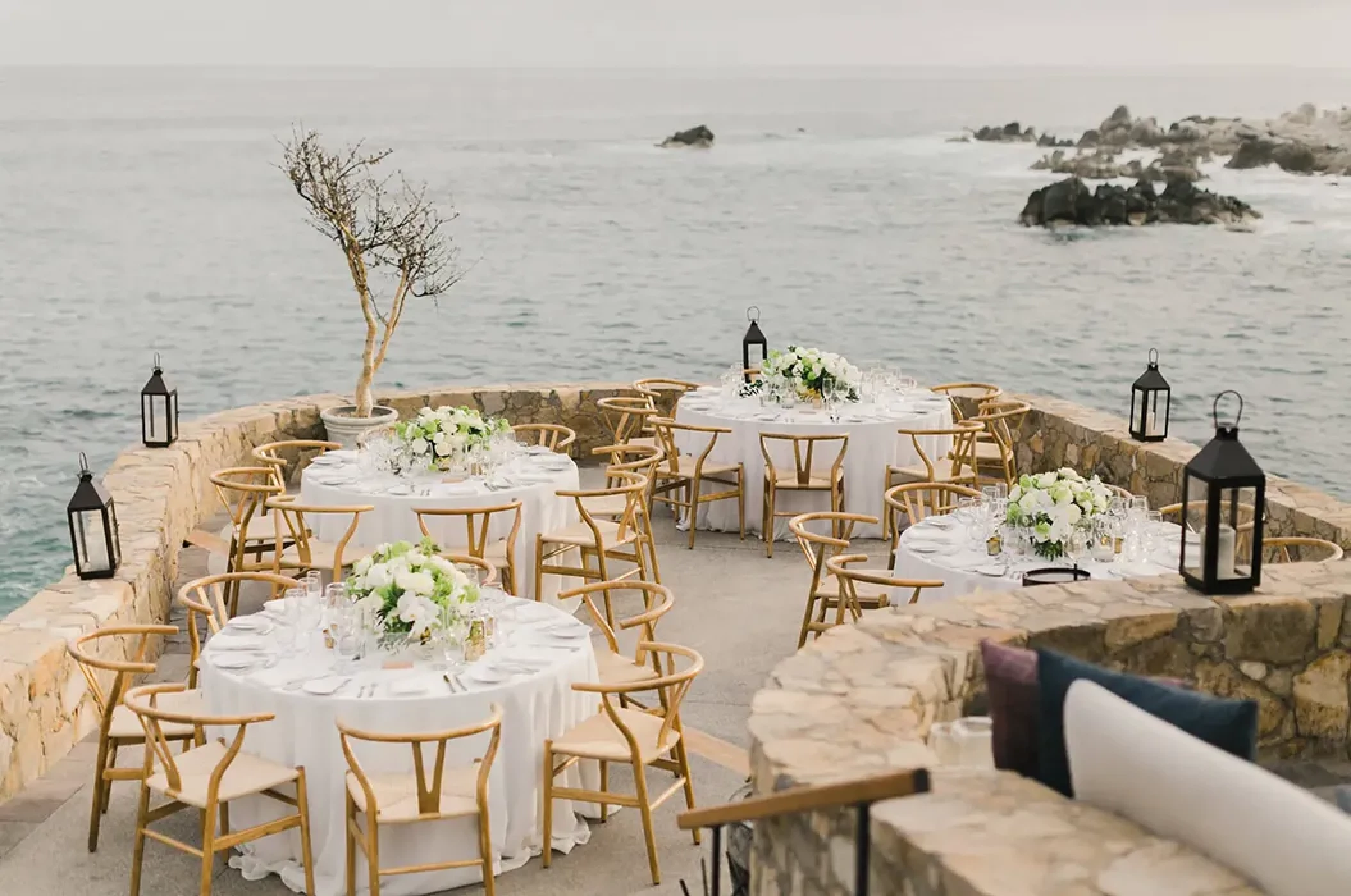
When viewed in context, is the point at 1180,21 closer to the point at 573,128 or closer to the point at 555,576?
the point at 573,128

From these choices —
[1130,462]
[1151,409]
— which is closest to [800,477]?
[1130,462]

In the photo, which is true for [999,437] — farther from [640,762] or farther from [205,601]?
[205,601]

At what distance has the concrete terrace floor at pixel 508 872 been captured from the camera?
5137mm

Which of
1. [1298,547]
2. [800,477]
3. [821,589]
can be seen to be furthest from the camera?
[800,477]

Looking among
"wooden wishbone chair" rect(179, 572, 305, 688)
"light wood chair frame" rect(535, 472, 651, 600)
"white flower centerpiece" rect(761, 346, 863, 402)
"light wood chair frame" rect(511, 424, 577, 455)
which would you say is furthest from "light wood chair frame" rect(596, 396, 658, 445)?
"wooden wishbone chair" rect(179, 572, 305, 688)

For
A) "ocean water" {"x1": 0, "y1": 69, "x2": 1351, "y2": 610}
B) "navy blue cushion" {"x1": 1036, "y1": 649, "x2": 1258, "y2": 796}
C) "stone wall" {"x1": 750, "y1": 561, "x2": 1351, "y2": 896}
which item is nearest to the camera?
"stone wall" {"x1": 750, "y1": 561, "x2": 1351, "y2": 896}

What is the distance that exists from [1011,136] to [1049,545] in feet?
88.1

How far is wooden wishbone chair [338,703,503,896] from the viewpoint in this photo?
15.3 ft

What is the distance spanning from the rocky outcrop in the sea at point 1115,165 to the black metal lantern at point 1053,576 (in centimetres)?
2565

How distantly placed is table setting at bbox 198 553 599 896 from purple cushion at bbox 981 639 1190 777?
75.4 inches

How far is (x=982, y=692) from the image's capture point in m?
4.33

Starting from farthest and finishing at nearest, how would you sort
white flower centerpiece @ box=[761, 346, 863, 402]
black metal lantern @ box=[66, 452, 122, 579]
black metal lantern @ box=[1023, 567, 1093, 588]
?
white flower centerpiece @ box=[761, 346, 863, 402] → black metal lantern @ box=[66, 452, 122, 579] → black metal lantern @ box=[1023, 567, 1093, 588]

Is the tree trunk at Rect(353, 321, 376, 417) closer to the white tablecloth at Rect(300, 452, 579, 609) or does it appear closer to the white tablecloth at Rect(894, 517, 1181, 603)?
the white tablecloth at Rect(300, 452, 579, 609)

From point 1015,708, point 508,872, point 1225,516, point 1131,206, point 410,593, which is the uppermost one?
point 1131,206
